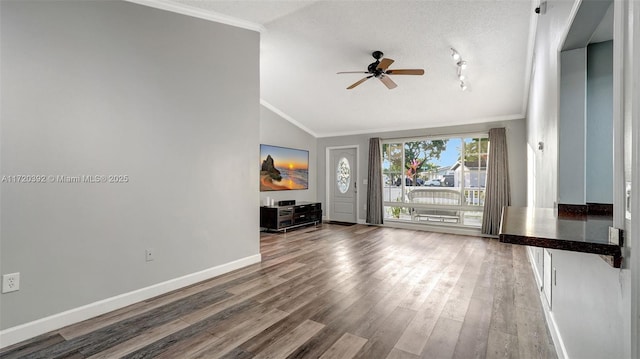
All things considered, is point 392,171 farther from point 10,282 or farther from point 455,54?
point 10,282

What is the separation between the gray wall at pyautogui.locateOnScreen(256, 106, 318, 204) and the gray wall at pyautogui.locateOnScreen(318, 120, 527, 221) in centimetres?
23

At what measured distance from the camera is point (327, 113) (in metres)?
6.37

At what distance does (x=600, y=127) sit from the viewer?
5.27 feet

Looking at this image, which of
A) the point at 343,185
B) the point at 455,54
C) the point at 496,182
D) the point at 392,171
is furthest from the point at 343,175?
the point at 455,54

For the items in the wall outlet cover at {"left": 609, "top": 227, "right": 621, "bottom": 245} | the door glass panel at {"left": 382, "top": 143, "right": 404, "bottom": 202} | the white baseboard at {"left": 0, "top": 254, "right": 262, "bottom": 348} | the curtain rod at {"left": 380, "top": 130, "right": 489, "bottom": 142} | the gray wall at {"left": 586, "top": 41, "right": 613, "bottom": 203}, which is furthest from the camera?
the door glass panel at {"left": 382, "top": 143, "right": 404, "bottom": 202}

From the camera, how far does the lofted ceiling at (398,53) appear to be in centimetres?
308

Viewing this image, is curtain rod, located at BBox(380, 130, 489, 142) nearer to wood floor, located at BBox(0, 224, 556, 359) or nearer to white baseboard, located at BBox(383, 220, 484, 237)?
white baseboard, located at BBox(383, 220, 484, 237)

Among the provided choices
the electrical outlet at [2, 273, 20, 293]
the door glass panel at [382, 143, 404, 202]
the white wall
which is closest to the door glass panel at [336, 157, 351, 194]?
the door glass panel at [382, 143, 404, 202]

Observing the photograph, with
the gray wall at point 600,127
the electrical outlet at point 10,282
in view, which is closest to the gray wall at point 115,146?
the electrical outlet at point 10,282

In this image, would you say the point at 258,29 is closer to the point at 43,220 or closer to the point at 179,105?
the point at 179,105

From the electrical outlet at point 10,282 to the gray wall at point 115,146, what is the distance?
0.04 metres

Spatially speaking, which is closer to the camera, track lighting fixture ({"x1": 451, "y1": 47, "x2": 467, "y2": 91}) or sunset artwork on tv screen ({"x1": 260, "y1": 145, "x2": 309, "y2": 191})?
track lighting fixture ({"x1": 451, "y1": 47, "x2": 467, "y2": 91})

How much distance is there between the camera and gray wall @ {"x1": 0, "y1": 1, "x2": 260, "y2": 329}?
2031mm

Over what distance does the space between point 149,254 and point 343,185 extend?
5.34m
